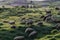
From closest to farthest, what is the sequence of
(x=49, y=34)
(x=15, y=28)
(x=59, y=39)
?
(x=59, y=39), (x=49, y=34), (x=15, y=28)

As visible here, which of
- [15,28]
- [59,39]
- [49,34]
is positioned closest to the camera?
[59,39]

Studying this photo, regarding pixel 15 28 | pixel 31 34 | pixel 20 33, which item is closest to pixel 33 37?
pixel 31 34

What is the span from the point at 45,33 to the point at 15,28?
33.7 ft

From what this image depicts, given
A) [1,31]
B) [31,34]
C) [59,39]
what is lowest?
[59,39]

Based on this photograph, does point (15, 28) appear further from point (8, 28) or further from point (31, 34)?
point (31, 34)

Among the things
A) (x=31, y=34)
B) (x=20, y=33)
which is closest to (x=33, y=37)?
(x=31, y=34)

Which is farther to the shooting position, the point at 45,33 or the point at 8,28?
the point at 8,28

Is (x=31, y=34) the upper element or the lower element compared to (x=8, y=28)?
lower

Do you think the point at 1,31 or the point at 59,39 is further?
the point at 1,31

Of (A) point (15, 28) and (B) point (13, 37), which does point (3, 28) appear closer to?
(A) point (15, 28)

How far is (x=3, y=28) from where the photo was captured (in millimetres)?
65812

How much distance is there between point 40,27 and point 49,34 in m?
8.47

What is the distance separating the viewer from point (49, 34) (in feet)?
192

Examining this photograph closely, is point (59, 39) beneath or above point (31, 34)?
beneath
